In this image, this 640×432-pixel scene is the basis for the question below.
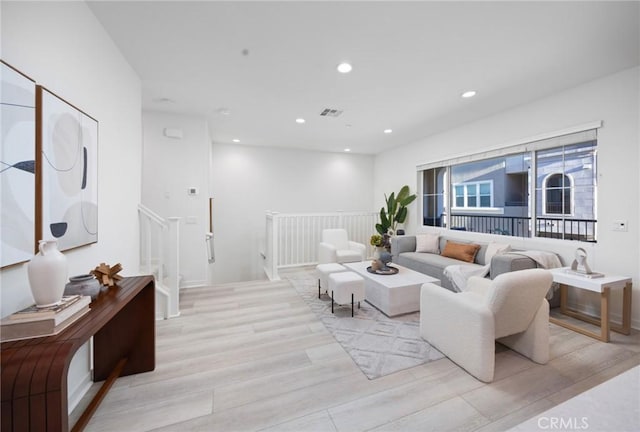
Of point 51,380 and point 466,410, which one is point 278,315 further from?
point 51,380

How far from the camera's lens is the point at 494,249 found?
11.6 ft

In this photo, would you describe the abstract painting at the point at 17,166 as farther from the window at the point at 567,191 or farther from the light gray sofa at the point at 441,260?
the window at the point at 567,191

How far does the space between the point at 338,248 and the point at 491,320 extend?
3365 millimetres

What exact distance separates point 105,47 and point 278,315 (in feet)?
9.86

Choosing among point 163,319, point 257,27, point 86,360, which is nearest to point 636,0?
point 257,27

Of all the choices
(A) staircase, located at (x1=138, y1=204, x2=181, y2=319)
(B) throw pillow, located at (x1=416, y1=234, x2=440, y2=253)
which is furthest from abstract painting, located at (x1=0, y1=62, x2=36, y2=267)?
(B) throw pillow, located at (x1=416, y1=234, x2=440, y2=253)

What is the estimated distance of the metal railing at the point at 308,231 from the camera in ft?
18.0

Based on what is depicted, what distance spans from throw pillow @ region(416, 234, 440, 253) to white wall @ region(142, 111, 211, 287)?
371 cm

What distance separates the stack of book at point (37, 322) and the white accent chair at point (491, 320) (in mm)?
2416

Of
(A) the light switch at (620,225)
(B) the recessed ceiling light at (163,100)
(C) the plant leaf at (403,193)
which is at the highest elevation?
(B) the recessed ceiling light at (163,100)

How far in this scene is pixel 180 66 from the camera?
8.54ft

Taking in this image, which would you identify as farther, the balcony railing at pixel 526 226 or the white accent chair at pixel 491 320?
the balcony railing at pixel 526 226

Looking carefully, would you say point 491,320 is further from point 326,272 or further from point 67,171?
point 67,171

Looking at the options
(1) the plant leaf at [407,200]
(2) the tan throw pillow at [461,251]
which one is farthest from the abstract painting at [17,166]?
(1) the plant leaf at [407,200]
